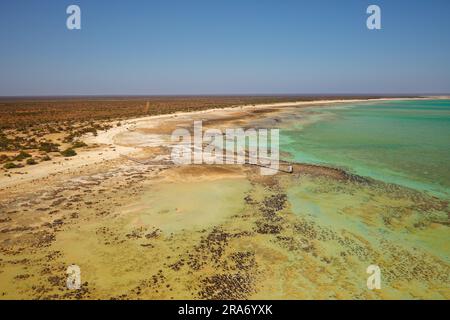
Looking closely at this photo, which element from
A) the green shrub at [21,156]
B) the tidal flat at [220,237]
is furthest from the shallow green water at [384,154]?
the green shrub at [21,156]

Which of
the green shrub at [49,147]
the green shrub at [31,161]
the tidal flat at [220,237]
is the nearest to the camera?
the tidal flat at [220,237]

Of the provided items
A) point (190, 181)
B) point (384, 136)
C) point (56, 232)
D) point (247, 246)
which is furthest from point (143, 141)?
point (384, 136)

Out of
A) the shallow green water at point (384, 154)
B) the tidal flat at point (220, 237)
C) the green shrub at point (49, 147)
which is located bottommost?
the tidal flat at point (220, 237)

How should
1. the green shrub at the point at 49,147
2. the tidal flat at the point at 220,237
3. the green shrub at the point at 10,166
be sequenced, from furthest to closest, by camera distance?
the green shrub at the point at 49,147
the green shrub at the point at 10,166
the tidal flat at the point at 220,237

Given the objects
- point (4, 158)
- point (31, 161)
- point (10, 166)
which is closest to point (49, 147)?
point (4, 158)

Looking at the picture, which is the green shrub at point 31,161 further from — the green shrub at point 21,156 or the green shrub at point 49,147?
the green shrub at point 49,147

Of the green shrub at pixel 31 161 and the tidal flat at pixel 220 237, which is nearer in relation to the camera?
the tidal flat at pixel 220 237

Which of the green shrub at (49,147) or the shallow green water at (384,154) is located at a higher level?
the green shrub at (49,147)

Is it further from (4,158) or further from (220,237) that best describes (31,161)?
(220,237)
